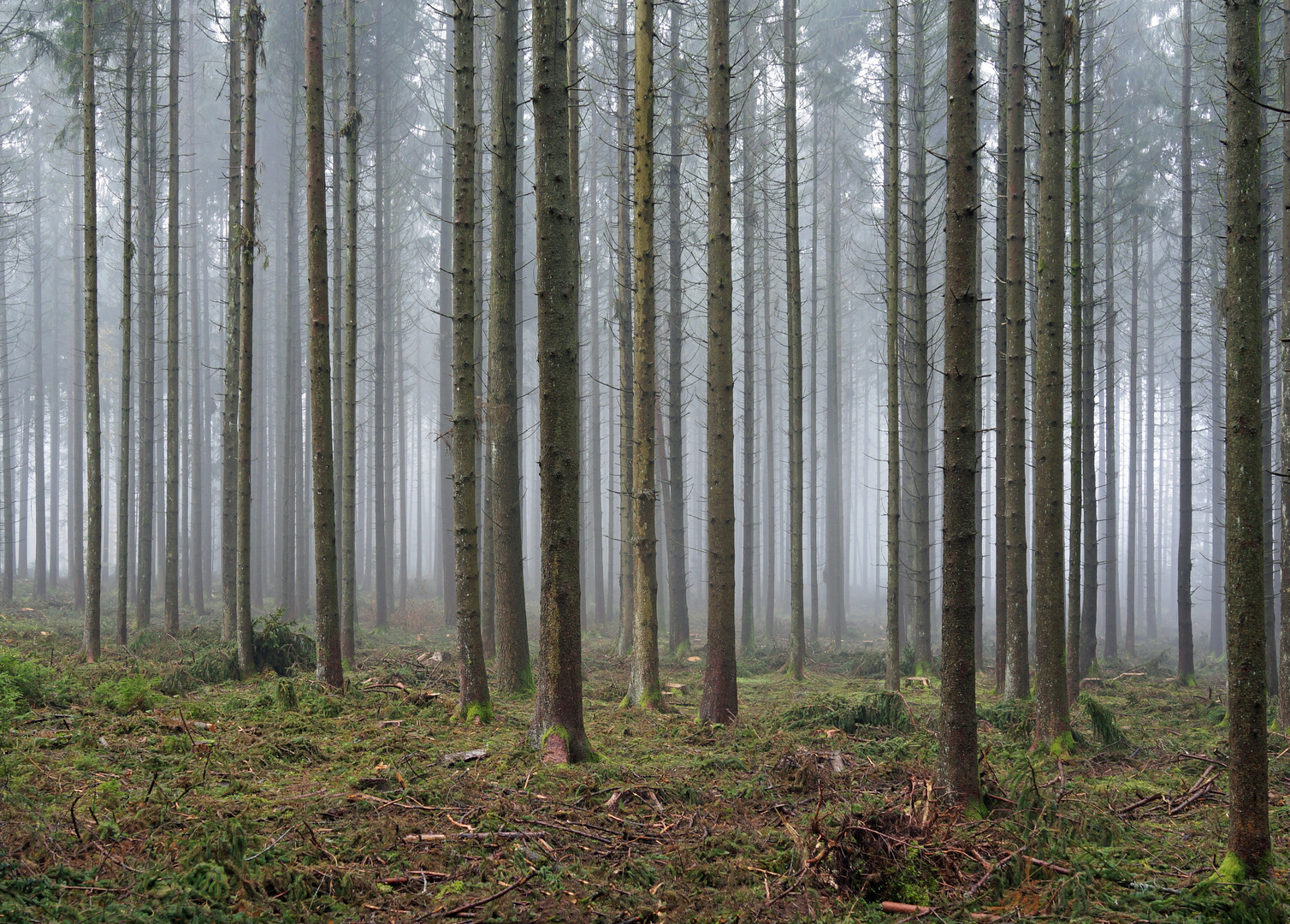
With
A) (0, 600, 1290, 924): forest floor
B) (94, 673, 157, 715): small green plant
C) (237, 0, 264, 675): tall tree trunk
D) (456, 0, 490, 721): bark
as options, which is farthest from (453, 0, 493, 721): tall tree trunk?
(237, 0, 264, 675): tall tree trunk

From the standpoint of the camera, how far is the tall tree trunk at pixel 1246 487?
13.2 feet

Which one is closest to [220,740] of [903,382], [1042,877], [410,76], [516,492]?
[516,492]

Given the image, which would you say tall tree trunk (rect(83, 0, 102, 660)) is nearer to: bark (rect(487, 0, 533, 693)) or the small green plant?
the small green plant

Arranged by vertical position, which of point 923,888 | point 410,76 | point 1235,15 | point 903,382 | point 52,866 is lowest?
point 923,888

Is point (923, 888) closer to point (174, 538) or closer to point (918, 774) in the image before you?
point (918, 774)

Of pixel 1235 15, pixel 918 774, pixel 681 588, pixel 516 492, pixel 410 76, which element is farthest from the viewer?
pixel 410 76

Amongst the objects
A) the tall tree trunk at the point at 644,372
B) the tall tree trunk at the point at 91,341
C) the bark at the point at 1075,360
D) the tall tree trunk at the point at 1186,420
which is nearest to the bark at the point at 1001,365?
the bark at the point at 1075,360

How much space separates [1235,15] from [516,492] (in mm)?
8327

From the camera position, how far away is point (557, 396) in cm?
607

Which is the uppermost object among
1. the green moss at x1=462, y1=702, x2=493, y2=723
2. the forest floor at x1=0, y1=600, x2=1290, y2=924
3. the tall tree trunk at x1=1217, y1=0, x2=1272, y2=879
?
the tall tree trunk at x1=1217, y1=0, x2=1272, y2=879

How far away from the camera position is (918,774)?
18.7ft

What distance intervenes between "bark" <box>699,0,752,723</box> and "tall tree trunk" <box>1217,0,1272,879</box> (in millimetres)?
4999

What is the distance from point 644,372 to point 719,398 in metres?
1.00

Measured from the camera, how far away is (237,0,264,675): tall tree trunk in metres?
9.94
